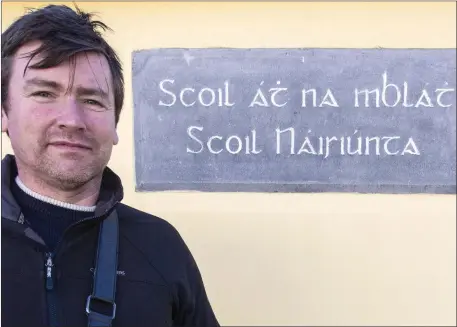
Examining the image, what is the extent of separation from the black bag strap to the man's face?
15 cm

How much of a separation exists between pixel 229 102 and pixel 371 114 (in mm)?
550

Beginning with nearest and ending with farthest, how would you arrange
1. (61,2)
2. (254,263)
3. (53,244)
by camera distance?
1. (53,244)
2. (61,2)
3. (254,263)

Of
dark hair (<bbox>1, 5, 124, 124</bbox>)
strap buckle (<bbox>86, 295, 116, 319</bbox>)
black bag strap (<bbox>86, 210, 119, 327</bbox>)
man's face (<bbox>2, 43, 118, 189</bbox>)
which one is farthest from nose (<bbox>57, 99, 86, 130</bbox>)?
strap buckle (<bbox>86, 295, 116, 319</bbox>)

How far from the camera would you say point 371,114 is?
6.88 ft

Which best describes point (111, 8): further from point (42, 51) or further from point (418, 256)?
point (418, 256)

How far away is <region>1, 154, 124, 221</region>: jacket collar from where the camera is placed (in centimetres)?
126

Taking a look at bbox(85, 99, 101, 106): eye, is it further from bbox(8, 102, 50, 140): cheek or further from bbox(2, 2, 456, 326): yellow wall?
bbox(2, 2, 456, 326): yellow wall

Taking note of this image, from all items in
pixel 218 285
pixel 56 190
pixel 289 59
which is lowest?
pixel 218 285

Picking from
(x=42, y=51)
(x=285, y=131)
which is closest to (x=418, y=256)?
(x=285, y=131)

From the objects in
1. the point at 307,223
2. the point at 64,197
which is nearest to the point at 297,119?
the point at 307,223

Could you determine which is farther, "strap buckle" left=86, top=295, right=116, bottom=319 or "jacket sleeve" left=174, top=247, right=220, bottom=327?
"jacket sleeve" left=174, top=247, right=220, bottom=327

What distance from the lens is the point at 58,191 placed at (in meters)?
1.35

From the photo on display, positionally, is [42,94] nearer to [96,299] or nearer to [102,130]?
[102,130]

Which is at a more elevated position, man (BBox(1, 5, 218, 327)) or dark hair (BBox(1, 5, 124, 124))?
dark hair (BBox(1, 5, 124, 124))
